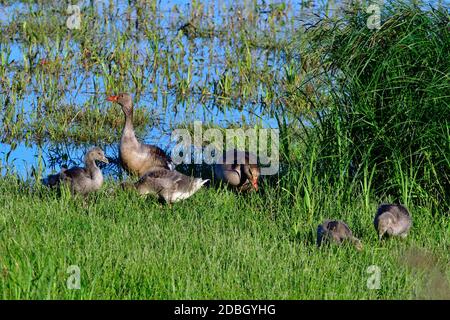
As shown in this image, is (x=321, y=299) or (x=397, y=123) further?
(x=397, y=123)

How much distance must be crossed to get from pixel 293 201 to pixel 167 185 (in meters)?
1.17

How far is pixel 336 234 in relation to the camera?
7605 mm

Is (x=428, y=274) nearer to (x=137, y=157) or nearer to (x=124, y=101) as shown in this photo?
(x=137, y=157)

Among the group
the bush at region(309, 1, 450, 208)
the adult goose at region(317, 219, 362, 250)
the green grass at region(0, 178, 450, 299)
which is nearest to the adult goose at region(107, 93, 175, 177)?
the green grass at region(0, 178, 450, 299)

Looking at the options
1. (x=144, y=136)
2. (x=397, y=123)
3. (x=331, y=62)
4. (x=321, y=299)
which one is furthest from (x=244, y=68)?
(x=321, y=299)

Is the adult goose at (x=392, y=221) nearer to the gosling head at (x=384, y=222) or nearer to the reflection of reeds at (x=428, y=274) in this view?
the gosling head at (x=384, y=222)

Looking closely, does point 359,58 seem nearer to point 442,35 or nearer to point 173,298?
point 442,35

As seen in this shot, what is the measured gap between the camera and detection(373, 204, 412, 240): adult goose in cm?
775

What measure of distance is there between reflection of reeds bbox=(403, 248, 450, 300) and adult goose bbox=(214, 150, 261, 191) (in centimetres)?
249

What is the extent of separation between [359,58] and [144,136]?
4.09 meters

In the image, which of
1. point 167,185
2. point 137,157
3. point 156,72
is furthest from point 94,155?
point 156,72

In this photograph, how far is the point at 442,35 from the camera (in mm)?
8891

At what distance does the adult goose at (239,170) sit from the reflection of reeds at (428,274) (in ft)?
8.17

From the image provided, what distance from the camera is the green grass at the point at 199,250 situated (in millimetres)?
6684
